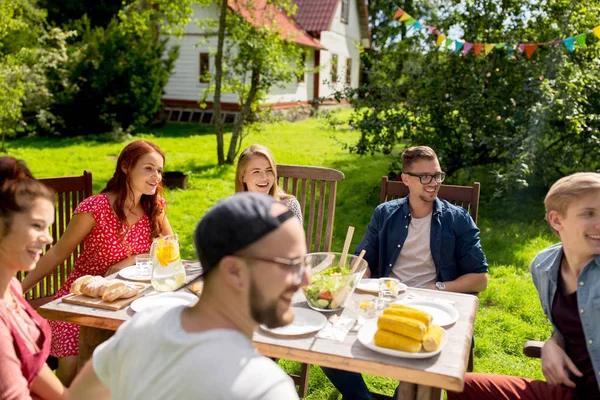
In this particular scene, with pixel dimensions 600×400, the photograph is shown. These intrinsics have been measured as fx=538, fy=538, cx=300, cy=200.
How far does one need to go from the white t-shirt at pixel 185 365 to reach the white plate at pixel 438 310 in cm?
121

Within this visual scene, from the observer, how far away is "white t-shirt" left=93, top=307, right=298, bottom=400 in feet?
3.64

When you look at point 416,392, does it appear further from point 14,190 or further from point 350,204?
point 350,204

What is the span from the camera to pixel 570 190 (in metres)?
2.34

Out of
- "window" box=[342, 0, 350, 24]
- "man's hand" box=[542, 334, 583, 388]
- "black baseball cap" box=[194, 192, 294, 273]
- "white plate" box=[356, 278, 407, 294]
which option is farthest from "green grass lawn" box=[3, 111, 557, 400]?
"window" box=[342, 0, 350, 24]

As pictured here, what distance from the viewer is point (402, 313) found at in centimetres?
203

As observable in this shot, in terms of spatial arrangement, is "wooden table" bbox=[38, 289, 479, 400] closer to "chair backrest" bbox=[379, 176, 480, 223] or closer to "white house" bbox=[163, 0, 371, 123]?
"chair backrest" bbox=[379, 176, 480, 223]

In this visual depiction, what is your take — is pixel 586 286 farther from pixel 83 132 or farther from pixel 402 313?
pixel 83 132

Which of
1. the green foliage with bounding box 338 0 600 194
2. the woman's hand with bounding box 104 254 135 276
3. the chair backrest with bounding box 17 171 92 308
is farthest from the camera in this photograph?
the green foliage with bounding box 338 0 600 194

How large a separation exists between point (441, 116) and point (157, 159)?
17.7 ft

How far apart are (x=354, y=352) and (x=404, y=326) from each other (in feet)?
0.67

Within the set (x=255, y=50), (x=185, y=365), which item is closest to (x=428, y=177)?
(x=185, y=365)

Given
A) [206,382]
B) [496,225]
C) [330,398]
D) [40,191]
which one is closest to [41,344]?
[40,191]

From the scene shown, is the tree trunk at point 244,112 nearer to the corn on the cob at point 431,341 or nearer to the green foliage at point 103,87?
the green foliage at point 103,87

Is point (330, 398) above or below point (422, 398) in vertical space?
below
